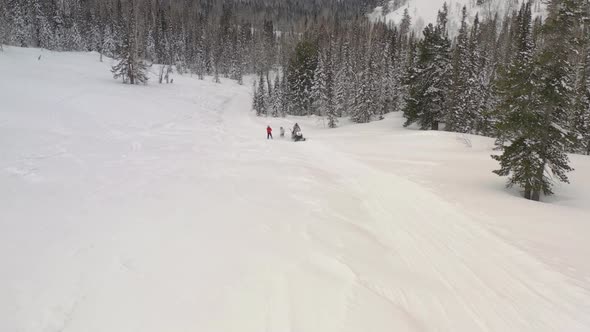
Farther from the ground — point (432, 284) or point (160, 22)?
point (160, 22)

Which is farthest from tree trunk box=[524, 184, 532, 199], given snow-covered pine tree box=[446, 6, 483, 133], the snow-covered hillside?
the snow-covered hillside

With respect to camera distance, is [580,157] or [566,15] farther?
[580,157]

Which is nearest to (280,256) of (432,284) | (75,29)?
(432,284)

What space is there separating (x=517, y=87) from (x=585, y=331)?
12.0 metres

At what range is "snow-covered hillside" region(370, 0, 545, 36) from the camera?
472ft

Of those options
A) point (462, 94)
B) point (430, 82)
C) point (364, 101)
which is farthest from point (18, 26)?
point (462, 94)

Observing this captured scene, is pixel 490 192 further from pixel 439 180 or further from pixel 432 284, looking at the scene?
pixel 432 284

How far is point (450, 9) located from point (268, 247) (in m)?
189

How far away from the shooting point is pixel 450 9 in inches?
6265

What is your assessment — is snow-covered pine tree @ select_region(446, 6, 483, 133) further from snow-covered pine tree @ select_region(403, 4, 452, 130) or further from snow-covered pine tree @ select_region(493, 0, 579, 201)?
snow-covered pine tree @ select_region(493, 0, 579, 201)

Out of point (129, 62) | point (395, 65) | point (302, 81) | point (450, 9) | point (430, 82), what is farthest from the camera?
point (450, 9)

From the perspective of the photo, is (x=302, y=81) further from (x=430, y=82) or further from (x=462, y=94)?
(x=462, y=94)

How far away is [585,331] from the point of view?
214 inches

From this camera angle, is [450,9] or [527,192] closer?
[527,192]
